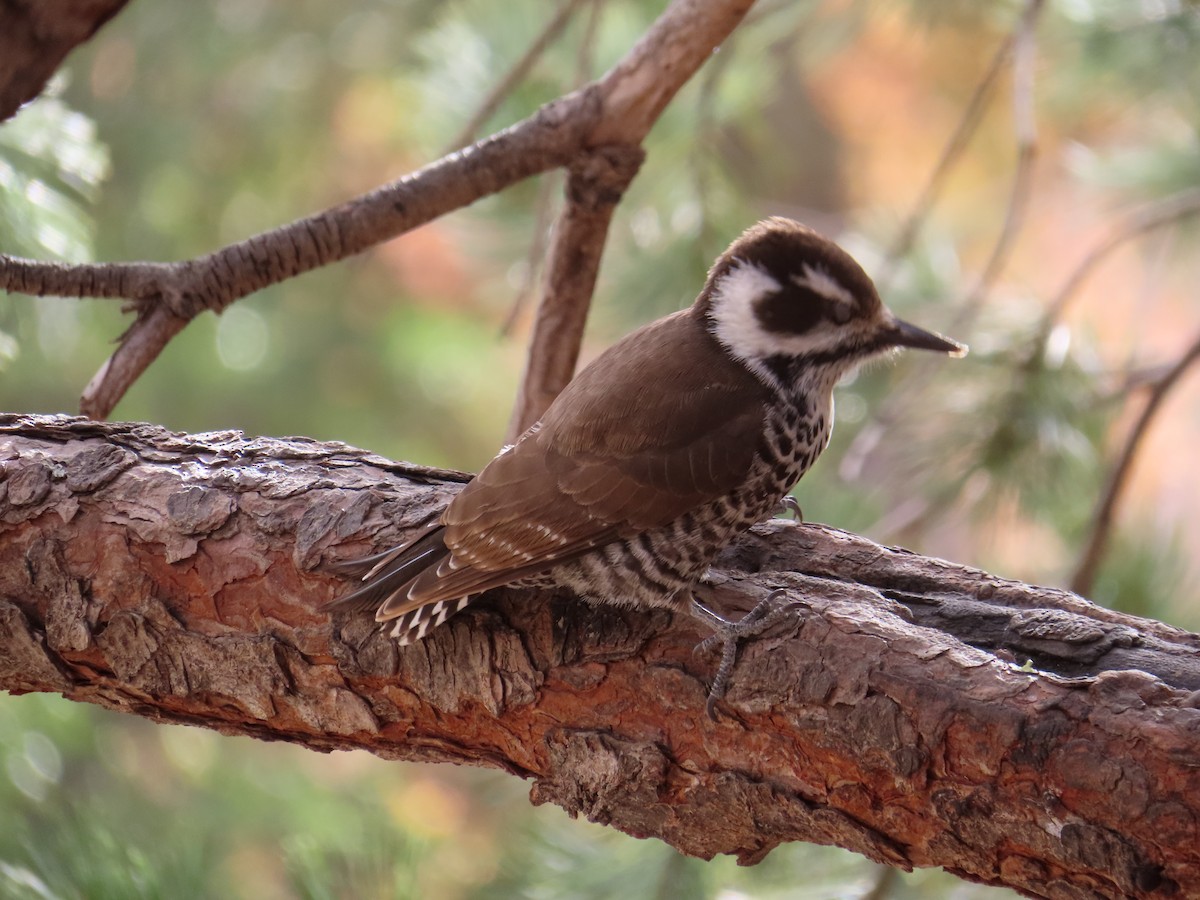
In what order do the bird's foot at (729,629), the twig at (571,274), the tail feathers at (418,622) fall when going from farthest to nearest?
the twig at (571,274), the tail feathers at (418,622), the bird's foot at (729,629)

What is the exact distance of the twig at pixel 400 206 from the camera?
1.77 meters

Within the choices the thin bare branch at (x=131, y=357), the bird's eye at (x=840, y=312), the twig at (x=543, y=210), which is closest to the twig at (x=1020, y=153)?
the bird's eye at (x=840, y=312)

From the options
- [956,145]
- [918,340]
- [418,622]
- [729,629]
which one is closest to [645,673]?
[729,629]

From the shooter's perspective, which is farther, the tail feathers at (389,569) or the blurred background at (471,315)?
the blurred background at (471,315)

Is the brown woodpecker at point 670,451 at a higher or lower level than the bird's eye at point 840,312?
lower

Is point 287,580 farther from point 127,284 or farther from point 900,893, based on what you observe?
point 900,893

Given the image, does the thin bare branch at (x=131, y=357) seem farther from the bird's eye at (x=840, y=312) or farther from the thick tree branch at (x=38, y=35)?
the bird's eye at (x=840, y=312)

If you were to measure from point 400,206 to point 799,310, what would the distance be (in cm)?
62

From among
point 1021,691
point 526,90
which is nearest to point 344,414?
point 526,90

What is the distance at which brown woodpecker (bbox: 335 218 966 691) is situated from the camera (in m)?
1.65

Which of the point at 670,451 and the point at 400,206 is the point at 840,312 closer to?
the point at 670,451

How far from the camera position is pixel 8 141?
6.94 ft

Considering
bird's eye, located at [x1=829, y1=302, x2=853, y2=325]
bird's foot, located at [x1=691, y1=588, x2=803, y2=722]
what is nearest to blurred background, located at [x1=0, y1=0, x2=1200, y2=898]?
bird's eye, located at [x1=829, y1=302, x2=853, y2=325]

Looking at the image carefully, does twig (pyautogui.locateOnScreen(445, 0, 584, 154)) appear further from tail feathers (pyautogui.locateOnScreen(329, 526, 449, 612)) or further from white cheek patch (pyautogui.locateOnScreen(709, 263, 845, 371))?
tail feathers (pyautogui.locateOnScreen(329, 526, 449, 612))
